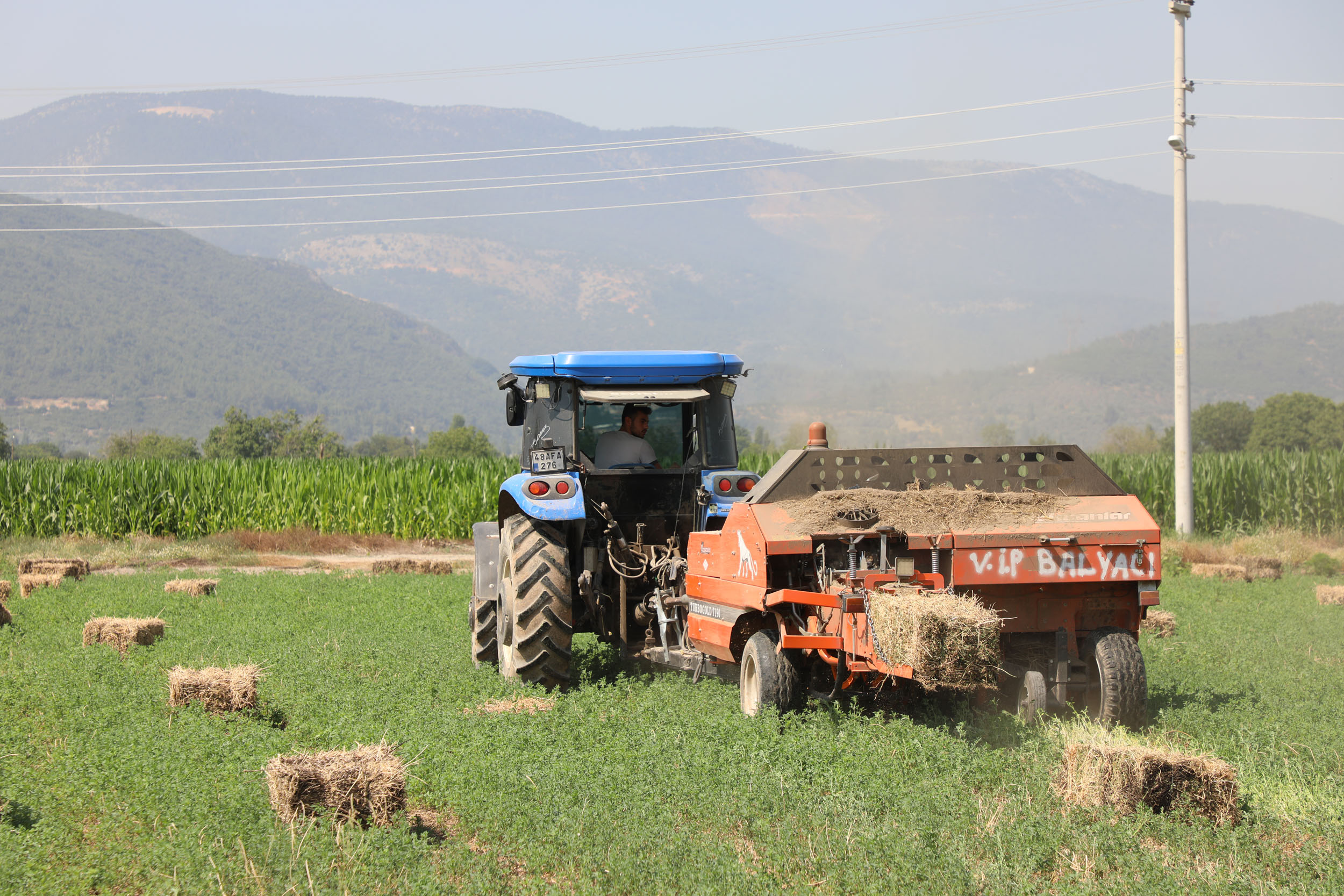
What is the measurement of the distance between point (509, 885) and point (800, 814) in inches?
59.6

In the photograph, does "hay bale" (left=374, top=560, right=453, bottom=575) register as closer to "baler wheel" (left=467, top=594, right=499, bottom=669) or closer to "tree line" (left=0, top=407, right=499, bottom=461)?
"baler wheel" (left=467, top=594, right=499, bottom=669)

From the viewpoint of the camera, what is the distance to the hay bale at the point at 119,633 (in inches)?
412

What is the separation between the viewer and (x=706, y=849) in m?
5.13

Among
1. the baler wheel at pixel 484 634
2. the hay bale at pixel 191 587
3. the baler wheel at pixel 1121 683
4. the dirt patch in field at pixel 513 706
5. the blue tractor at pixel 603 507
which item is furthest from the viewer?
the hay bale at pixel 191 587

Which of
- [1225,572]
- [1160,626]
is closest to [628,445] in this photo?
[1160,626]

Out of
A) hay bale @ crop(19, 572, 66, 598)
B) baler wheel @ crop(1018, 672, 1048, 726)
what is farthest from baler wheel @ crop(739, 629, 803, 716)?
hay bale @ crop(19, 572, 66, 598)

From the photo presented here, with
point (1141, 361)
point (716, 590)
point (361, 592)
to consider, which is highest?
point (1141, 361)

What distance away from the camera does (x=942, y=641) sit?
6.18 meters

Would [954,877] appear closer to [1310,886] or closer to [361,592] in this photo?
[1310,886]

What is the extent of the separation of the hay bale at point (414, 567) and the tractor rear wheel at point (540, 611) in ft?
34.7

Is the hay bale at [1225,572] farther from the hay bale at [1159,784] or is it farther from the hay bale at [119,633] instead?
the hay bale at [119,633]

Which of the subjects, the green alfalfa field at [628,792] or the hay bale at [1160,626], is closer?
the green alfalfa field at [628,792]

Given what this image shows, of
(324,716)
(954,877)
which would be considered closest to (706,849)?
(954,877)

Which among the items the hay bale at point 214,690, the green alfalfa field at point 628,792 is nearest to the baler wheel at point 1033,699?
the green alfalfa field at point 628,792
